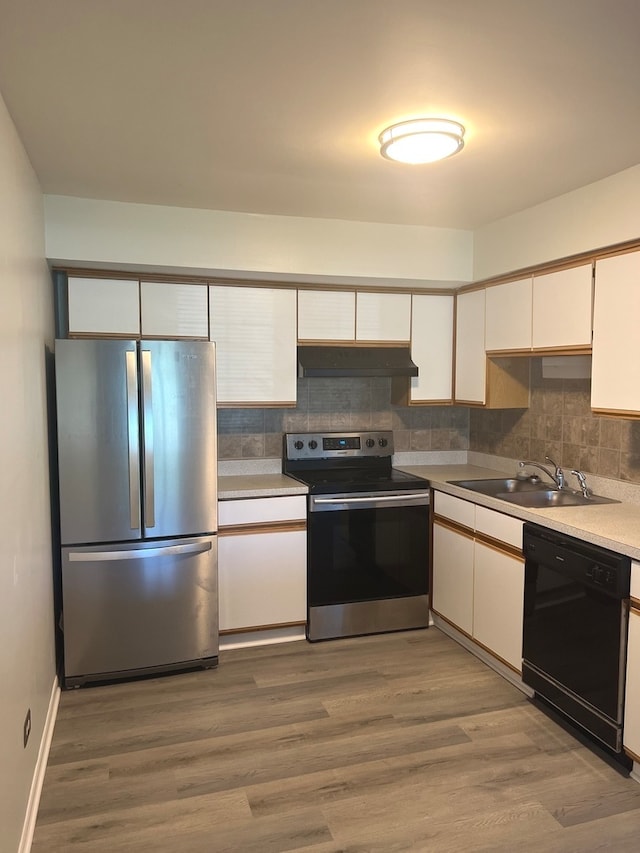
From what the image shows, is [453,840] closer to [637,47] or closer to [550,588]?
[550,588]

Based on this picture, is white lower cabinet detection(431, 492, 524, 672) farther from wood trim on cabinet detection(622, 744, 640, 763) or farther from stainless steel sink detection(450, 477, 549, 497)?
wood trim on cabinet detection(622, 744, 640, 763)

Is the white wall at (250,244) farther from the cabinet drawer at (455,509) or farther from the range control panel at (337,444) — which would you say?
the cabinet drawer at (455,509)

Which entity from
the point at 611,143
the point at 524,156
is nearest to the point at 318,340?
the point at 524,156

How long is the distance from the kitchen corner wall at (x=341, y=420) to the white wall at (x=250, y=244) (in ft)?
2.56

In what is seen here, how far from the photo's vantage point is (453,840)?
2.12 meters

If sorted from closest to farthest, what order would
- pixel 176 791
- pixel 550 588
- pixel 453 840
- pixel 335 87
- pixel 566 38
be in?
pixel 566 38, pixel 335 87, pixel 453 840, pixel 176 791, pixel 550 588

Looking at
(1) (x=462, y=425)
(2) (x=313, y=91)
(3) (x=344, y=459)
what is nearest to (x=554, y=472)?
(1) (x=462, y=425)

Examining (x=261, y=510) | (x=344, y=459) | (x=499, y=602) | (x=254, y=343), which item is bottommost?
(x=499, y=602)

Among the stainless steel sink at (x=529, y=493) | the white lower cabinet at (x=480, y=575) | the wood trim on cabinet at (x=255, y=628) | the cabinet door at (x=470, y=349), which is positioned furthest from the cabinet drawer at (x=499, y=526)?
the wood trim on cabinet at (x=255, y=628)

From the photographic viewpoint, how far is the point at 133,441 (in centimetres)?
309

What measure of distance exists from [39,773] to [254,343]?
240cm

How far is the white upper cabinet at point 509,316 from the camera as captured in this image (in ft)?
11.4

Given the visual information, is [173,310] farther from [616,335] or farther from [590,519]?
[590,519]

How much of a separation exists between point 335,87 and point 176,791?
2.55m
